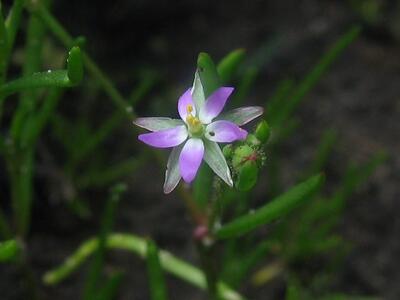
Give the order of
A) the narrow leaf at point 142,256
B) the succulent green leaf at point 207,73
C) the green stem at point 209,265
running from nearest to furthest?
1. the succulent green leaf at point 207,73
2. the green stem at point 209,265
3. the narrow leaf at point 142,256

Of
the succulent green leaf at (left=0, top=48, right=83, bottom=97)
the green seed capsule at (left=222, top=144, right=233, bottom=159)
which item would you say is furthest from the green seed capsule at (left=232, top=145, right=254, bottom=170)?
the succulent green leaf at (left=0, top=48, right=83, bottom=97)

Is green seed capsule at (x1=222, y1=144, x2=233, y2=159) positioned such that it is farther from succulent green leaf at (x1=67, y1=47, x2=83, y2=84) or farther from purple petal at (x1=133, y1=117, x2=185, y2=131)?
succulent green leaf at (x1=67, y1=47, x2=83, y2=84)

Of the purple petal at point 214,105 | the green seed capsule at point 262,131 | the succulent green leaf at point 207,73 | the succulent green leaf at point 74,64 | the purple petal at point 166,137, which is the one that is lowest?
the green seed capsule at point 262,131

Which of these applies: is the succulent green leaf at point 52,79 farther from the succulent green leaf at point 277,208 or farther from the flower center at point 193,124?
the succulent green leaf at point 277,208

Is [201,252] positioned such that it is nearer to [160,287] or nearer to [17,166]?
[160,287]

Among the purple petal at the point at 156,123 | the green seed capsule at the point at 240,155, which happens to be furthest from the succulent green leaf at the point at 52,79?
the green seed capsule at the point at 240,155

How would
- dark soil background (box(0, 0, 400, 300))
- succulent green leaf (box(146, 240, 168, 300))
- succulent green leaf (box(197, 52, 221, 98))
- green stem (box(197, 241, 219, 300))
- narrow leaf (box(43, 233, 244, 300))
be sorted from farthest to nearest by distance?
dark soil background (box(0, 0, 400, 300))
narrow leaf (box(43, 233, 244, 300))
green stem (box(197, 241, 219, 300))
succulent green leaf (box(146, 240, 168, 300))
succulent green leaf (box(197, 52, 221, 98))
